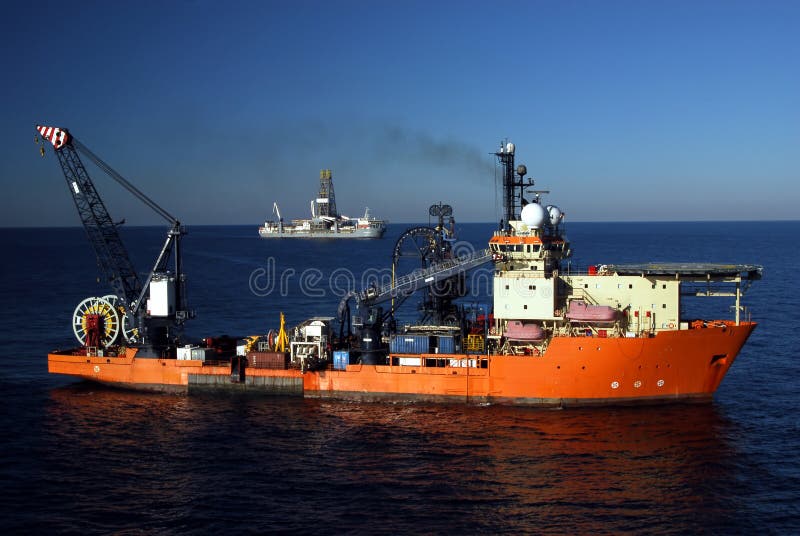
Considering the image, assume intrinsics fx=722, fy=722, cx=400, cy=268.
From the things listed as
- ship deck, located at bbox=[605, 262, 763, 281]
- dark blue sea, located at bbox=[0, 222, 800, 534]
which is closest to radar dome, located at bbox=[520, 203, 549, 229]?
ship deck, located at bbox=[605, 262, 763, 281]

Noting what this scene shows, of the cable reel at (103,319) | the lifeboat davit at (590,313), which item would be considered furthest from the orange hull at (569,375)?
the cable reel at (103,319)

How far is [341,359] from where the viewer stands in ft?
150

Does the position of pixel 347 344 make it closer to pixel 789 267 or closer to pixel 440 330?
pixel 440 330

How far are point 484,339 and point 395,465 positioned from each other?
1250cm

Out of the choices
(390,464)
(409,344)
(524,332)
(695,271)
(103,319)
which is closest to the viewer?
(390,464)

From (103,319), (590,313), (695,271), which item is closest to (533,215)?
(590,313)

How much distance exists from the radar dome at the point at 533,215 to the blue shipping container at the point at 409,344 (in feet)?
32.0

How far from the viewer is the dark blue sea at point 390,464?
29.2 m

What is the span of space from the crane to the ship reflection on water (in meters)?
6.62

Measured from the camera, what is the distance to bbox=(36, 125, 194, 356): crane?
5012 centimetres

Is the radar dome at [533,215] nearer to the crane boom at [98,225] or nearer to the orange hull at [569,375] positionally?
the orange hull at [569,375]

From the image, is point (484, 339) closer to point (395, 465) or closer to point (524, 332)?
point (524, 332)

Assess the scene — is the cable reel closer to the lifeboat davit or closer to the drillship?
the drillship

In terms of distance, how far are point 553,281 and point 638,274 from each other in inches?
207
